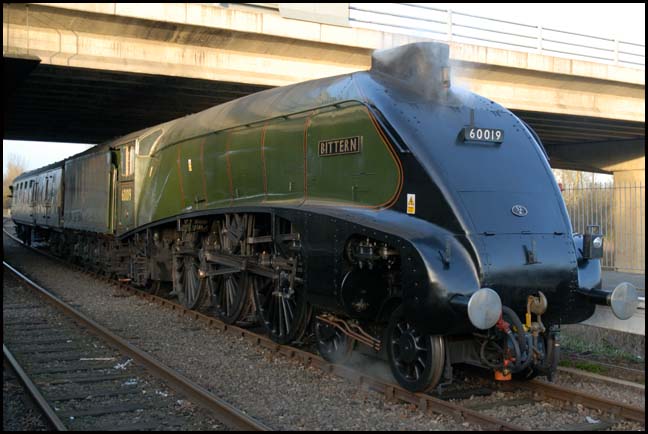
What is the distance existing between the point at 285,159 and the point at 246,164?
1.04 meters

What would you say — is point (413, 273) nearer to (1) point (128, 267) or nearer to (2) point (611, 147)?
(1) point (128, 267)

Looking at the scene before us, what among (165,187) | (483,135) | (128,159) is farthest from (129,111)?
(483,135)

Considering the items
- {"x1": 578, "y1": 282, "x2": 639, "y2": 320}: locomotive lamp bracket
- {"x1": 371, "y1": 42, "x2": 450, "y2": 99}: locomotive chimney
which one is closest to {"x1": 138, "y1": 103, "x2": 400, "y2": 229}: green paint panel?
{"x1": 371, "y1": 42, "x2": 450, "y2": 99}: locomotive chimney

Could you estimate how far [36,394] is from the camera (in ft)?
20.0

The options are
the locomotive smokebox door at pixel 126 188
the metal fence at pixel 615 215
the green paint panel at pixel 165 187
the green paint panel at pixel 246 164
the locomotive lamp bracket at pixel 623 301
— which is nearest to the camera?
the locomotive lamp bracket at pixel 623 301

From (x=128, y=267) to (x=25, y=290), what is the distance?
2153 mm

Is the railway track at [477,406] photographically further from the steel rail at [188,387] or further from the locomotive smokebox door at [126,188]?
the locomotive smokebox door at [126,188]

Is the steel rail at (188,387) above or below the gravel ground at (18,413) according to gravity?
above

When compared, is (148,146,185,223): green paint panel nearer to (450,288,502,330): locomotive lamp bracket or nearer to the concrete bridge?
the concrete bridge

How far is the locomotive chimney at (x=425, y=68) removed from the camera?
689cm

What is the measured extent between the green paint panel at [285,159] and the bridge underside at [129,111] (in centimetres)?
753

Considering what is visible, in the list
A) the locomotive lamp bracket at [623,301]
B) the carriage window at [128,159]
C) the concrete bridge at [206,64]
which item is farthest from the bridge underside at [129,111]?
the locomotive lamp bracket at [623,301]

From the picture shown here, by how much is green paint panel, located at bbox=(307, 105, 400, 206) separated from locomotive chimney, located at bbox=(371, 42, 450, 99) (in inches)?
26.6

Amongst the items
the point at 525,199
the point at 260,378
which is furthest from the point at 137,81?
the point at 525,199
